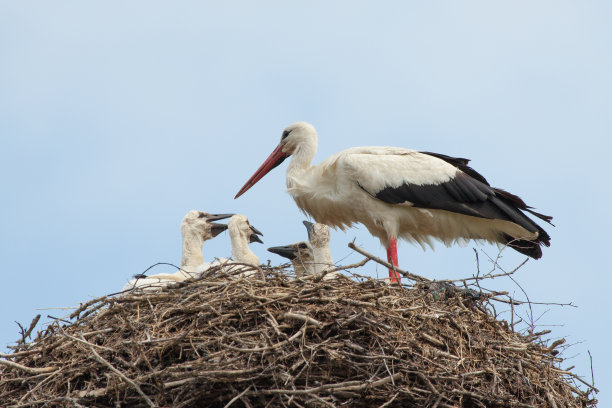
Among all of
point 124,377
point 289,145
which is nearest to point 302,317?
point 124,377

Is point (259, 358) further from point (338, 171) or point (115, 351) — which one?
point (338, 171)

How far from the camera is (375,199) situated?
7781 millimetres

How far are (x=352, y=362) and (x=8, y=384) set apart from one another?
1957 mm

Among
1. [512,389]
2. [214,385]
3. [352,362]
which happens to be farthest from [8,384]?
[512,389]

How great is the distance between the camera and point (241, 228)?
816cm

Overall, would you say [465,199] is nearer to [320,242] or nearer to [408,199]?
[408,199]

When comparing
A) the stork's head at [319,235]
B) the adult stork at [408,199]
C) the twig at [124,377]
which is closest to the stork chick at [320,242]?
the stork's head at [319,235]

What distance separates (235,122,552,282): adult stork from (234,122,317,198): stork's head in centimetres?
25

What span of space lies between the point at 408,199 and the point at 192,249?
205 centimetres

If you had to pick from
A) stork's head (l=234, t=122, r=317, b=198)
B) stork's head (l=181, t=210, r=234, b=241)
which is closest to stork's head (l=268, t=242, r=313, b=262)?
stork's head (l=234, t=122, r=317, b=198)

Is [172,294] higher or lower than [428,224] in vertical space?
lower

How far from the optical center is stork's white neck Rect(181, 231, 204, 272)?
8.51 meters

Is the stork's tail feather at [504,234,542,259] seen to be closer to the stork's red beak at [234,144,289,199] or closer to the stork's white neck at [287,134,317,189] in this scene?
the stork's white neck at [287,134,317,189]

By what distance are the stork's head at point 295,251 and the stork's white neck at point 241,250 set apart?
0.20 m
